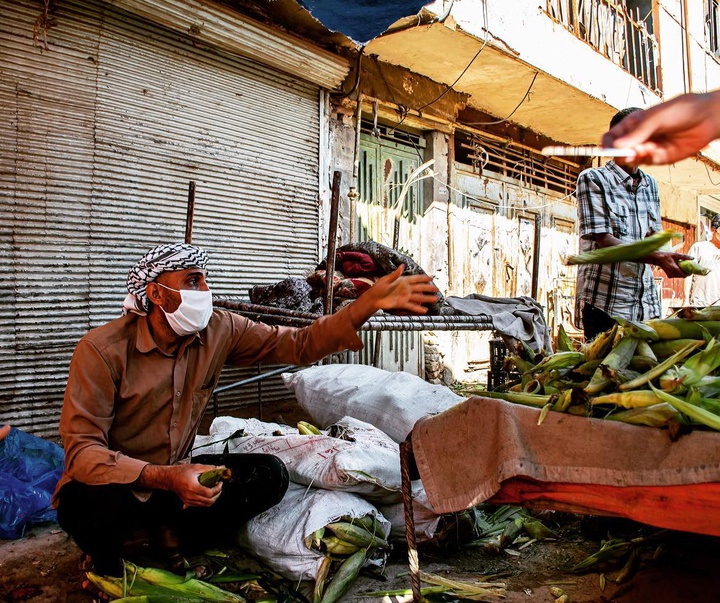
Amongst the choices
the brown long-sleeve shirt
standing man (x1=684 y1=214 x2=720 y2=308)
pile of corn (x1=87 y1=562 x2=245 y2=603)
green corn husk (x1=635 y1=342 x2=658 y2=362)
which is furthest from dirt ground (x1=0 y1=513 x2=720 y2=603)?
standing man (x1=684 y1=214 x2=720 y2=308)

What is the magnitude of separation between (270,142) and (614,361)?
15.4ft

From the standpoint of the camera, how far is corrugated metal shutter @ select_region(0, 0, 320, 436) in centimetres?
418

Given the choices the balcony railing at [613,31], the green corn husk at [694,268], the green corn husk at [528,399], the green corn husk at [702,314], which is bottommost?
the green corn husk at [528,399]

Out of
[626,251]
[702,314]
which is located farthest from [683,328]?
[626,251]

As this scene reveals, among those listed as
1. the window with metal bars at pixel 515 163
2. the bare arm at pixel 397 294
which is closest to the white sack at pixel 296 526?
the bare arm at pixel 397 294

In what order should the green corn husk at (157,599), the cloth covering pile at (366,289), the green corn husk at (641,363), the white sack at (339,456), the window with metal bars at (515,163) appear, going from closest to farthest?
the green corn husk at (641,363), the green corn husk at (157,599), the white sack at (339,456), the cloth covering pile at (366,289), the window with metal bars at (515,163)

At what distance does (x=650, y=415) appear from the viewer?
1.53 metres

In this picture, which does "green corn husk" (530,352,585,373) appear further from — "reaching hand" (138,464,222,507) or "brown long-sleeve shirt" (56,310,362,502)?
"reaching hand" (138,464,222,507)

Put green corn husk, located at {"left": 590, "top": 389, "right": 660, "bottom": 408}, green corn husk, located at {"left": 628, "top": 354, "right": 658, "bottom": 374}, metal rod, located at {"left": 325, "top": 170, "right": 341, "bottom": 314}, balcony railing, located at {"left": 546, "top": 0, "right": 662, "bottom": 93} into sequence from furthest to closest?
1. balcony railing, located at {"left": 546, "top": 0, "right": 662, "bottom": 93}
2. metal rod, located at {"left": 325, "top": 170, "right": 341, "bottom": 314}
3. green corn husk, located at {"left": 628, "top": 354, "right": 658, "bottom": 374}
4. green corn husk, located at {"left": 590, "top": 389, "right": 660, "bottom": 408}

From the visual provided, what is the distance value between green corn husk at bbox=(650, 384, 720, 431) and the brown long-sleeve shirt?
128 centimetres

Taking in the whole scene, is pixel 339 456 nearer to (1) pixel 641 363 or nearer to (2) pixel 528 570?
(2) pixel 528 570

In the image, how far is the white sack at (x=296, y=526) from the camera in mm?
2455

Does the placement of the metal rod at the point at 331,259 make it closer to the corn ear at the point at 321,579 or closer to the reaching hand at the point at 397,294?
the reaching hand at the point at 397,294

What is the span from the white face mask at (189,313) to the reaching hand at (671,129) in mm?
1778
